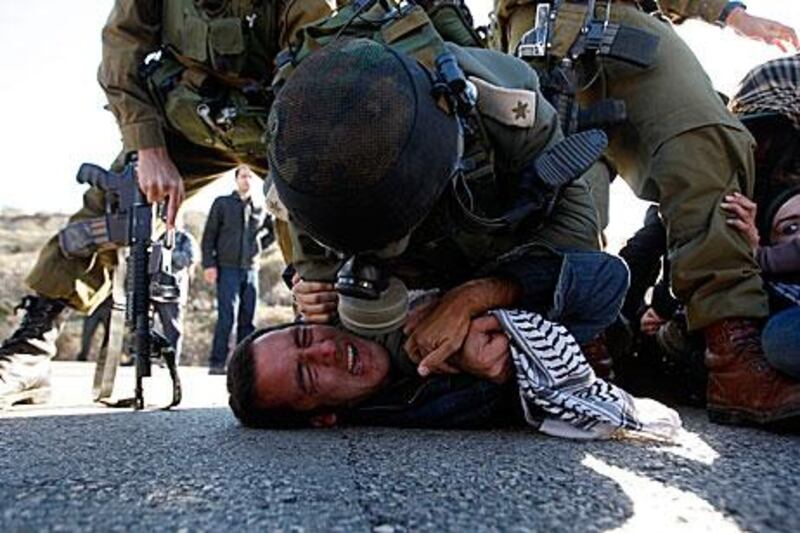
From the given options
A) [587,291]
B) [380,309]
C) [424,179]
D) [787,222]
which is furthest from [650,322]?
[424,179]

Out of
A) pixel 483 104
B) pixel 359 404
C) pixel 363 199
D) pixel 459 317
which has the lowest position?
pixel 359 404

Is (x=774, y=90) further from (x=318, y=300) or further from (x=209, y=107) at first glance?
(x=209, y=107)

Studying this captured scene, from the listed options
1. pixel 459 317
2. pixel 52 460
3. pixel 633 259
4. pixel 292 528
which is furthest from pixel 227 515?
pixel 633 259

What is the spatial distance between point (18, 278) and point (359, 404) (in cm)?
968

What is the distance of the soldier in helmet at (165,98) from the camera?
2227 mm

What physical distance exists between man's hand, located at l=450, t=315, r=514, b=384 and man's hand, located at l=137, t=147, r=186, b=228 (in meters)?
1.08

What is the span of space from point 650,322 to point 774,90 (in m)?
0.73

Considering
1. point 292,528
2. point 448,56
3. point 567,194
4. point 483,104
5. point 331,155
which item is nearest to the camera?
point 292,528

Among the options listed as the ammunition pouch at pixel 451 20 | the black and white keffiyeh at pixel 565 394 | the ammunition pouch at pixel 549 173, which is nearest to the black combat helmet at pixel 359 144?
the ammunition pouch at pixel 549 173

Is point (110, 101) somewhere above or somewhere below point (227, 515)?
above

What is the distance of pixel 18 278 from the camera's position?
1011 centimetres

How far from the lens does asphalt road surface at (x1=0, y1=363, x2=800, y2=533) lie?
2.78ft

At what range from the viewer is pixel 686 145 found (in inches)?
71.7

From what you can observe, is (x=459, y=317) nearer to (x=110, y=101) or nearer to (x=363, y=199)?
(x=363, y=199)
